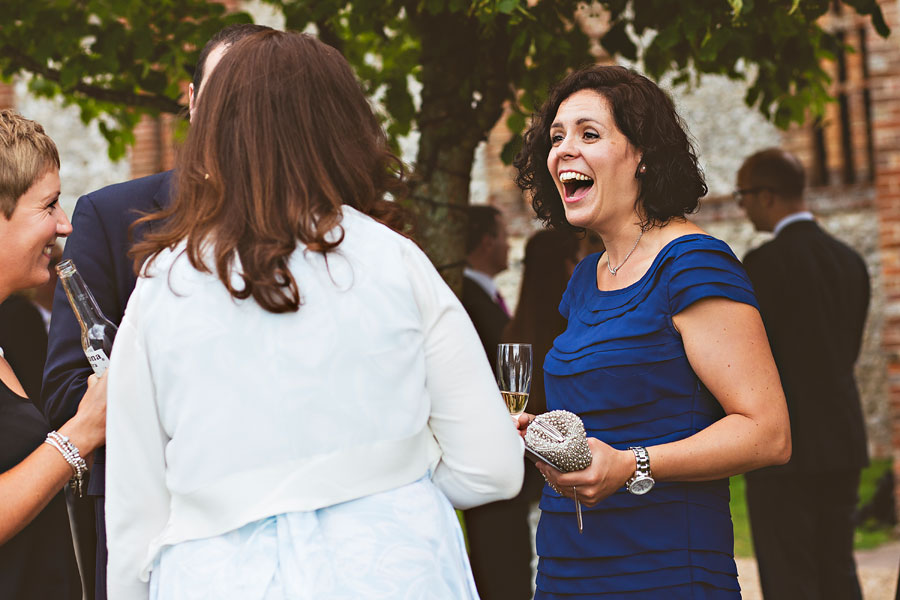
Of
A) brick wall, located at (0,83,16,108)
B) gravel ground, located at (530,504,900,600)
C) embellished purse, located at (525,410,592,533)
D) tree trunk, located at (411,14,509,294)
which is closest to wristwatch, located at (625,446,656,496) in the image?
embellished purse, located at (525,410,592,533)

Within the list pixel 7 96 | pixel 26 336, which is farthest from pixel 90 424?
pixel 7 96

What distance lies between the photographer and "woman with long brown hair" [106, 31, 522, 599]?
1522 millimetres

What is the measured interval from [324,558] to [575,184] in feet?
4.50

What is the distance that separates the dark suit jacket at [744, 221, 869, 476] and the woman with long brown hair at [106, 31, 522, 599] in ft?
11.4

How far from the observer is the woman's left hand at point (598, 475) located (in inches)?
80.7

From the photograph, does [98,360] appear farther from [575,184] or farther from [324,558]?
[575,184]

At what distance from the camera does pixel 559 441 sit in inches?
78.8

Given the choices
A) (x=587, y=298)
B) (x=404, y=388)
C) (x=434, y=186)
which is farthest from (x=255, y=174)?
(x=434, y=186)

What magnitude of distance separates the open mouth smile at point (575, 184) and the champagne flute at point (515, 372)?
0.53 m

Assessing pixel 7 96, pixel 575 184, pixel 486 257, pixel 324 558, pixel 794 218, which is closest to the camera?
pixel 324 558

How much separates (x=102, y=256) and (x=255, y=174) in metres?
0.95

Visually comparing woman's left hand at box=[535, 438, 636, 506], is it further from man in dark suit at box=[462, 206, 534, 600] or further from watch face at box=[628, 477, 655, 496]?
man in dark suit at box=[462, 206, 534, 600]

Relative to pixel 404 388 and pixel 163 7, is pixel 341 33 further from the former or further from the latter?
pixel 404 388

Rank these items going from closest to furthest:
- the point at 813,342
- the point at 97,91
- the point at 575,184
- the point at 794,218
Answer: the point at 575,184
the point at 97,91
the point at 813,342
the point at 794,218
